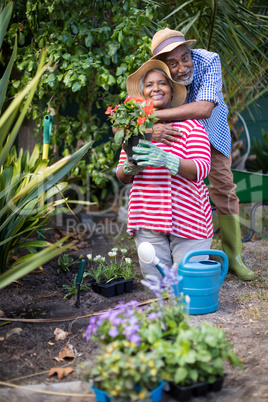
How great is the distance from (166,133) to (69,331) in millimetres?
1126

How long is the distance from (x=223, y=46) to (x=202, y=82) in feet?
4.28

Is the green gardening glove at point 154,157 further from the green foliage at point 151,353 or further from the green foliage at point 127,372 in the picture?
the green foliage at point 127,372

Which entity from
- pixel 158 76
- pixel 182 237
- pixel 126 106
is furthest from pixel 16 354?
pixel 158 76

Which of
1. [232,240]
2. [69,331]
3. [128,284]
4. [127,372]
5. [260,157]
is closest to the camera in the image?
[127,372]

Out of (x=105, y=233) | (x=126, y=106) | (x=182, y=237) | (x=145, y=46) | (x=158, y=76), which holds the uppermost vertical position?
(x=145, y=46)

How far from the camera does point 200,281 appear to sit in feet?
7.12

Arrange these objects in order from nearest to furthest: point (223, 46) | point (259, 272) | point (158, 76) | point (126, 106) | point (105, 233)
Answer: point (126, 106)
point (158, 76)
point (259, 272)
point (223, 46)
point (105, 233)

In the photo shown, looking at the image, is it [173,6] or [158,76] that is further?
[173,6]

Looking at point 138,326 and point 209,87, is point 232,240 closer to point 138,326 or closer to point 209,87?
point 209,87

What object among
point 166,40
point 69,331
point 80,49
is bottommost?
point 69,331

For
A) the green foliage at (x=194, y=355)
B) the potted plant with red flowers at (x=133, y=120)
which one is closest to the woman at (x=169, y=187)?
the potted plant with red flowers at (x=133, y=120)

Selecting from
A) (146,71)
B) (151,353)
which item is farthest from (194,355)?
(146,71)

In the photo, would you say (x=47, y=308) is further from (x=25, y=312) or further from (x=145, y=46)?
(x=145, y=46)

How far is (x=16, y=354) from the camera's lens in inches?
76.7
